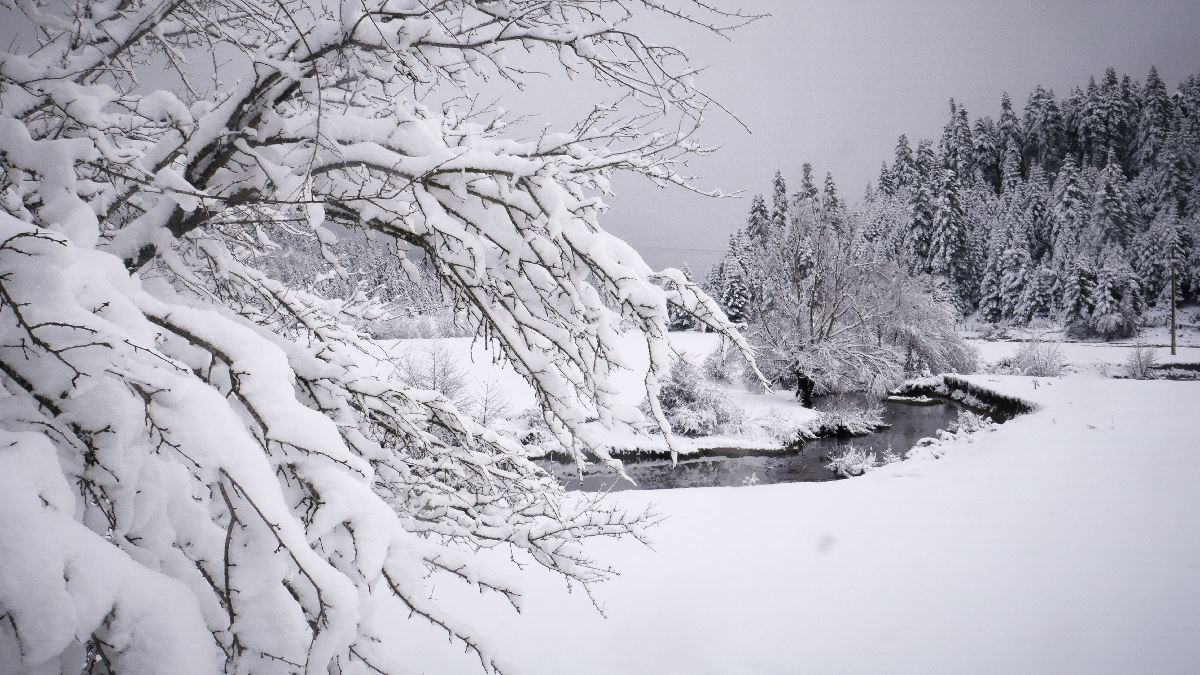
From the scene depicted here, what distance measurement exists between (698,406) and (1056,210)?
160ft

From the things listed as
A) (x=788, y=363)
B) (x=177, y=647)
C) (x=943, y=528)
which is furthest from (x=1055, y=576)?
(x=788, y=363)

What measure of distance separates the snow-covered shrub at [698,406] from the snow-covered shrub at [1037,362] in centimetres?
1578

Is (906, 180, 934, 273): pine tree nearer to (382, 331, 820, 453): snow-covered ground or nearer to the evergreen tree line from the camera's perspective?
the evergreen tree line

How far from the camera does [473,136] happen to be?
216cm

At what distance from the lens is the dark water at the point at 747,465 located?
516 inches

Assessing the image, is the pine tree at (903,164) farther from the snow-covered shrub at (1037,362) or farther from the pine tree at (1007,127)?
the snow-covered shrub at (1037,362)

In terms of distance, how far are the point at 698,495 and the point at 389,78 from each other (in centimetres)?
755

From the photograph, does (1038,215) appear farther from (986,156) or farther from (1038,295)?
(986,156)

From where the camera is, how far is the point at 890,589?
15.1 feet

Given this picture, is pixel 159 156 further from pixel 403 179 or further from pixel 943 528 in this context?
pixel 943 528

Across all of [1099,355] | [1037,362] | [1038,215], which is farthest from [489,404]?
[1038,215]

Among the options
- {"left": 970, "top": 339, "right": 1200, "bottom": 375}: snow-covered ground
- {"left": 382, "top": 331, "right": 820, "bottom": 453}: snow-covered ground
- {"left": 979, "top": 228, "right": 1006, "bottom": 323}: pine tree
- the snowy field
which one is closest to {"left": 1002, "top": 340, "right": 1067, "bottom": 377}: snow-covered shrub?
{"left": 970, "top": 339, "right": 1200, "bottom": 375}: snow-covered ground

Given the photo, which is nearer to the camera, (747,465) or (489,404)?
(747,465)

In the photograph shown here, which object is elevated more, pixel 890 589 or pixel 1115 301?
pixel 1115 301
